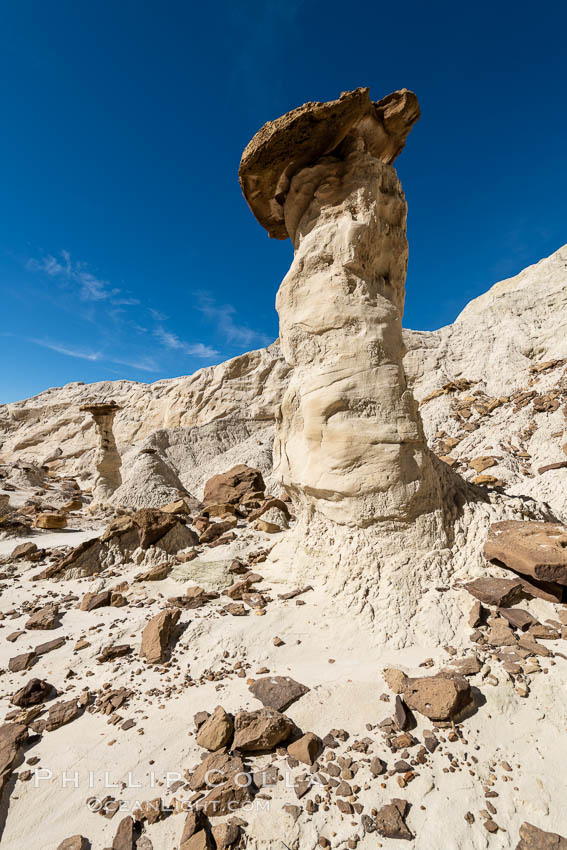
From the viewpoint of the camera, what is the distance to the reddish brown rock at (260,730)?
2.45 meters

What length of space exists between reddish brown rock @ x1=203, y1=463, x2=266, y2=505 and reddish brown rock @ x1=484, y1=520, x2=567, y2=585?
259 inches

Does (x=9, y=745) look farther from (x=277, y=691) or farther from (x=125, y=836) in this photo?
(x=277, y=691)

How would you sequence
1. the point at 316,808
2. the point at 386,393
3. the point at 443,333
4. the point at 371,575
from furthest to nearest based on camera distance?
the point at 443,333 < the point at 386,393 < the point at 371,575 < the point at 316,808

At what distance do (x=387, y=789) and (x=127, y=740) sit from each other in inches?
70.7

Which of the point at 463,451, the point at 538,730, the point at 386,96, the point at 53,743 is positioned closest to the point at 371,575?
the point at 538,730

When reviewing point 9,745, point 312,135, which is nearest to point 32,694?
point 9,745

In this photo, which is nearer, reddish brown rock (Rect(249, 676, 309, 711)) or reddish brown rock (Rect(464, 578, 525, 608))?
reddish brown rock (Rect(249, 676, 309, 711))

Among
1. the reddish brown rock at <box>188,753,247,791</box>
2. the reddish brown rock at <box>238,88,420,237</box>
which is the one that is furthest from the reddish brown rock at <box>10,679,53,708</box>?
the reddish brown rock at <box>238,88,420,237</box>

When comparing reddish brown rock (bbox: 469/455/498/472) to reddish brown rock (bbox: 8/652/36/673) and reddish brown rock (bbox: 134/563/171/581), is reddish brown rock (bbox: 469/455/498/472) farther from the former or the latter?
reddish brown rock (bbox: 8/652/36/673)

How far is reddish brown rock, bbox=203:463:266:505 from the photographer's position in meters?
10.0

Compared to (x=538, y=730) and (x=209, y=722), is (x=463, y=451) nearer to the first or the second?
(x=538, y=730)

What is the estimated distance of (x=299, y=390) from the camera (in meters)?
4.95

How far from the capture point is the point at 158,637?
12.0 ft

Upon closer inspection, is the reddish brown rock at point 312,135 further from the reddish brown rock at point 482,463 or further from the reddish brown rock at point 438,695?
the reddish brown rock at point 482,463
